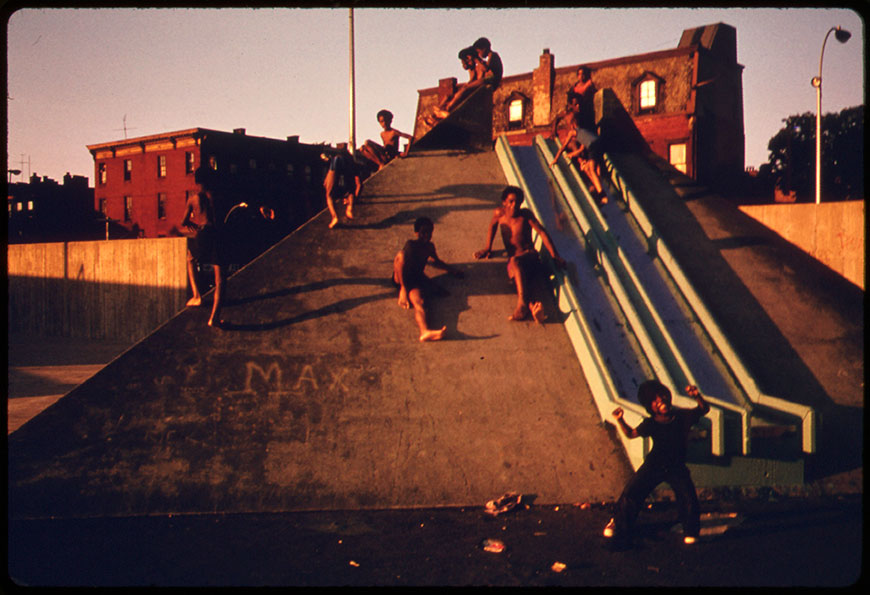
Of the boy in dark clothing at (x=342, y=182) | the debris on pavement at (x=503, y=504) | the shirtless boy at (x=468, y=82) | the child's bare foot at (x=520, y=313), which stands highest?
the shirtless boy at (x=468, y=82)

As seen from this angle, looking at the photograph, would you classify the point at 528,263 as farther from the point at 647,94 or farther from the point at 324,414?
the point at 647,94

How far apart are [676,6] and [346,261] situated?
5354mm

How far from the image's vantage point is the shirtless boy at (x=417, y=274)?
25.5 ft

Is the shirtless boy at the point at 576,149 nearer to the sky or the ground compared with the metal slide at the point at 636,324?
nearer to the sky

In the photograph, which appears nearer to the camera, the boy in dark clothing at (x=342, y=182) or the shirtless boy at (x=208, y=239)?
the shirtless boy at (x=208, y=239)

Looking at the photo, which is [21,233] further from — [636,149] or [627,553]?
[627,553]

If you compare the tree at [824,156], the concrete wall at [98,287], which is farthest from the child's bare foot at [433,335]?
the tree at [824,156]

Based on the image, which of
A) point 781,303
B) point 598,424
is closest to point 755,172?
point 781,303

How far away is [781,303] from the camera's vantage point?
856cm

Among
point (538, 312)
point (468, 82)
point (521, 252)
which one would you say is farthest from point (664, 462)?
point (468, 82)

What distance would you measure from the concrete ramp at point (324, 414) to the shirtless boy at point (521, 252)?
0.24m

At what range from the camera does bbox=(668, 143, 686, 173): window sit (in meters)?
29.2

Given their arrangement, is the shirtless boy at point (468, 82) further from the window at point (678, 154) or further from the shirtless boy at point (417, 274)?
the window at point (678, 154)

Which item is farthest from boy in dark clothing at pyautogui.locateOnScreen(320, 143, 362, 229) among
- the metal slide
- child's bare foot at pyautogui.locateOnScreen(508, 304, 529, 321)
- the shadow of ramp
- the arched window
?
the arched window
